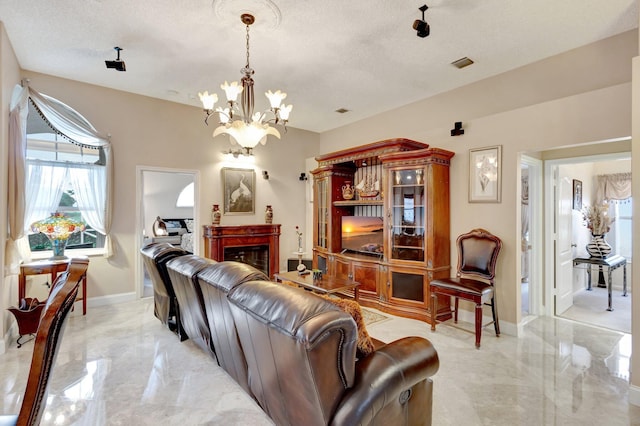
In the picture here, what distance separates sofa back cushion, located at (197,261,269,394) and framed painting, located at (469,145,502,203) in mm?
3083

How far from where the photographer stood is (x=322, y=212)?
218 inches

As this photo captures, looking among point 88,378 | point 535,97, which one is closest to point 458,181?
point 535,97

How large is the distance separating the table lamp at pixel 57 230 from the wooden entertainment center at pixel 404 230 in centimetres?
372

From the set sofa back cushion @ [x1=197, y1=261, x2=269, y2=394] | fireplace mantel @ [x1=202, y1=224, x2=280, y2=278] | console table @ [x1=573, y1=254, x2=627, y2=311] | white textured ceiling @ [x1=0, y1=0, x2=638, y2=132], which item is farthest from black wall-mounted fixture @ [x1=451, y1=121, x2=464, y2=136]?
fireplace mantel @ [x1=202, y1=224, x2=280, y2=278]

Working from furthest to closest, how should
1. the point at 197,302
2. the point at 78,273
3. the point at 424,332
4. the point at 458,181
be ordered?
1. the point at 458,181
2. the point at 424,332
3. the point at 197,302
4. the point at 78,273

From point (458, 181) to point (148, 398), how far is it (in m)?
4.05

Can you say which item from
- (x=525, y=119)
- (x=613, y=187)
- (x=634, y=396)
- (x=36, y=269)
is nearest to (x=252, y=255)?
(x=36, y=269)

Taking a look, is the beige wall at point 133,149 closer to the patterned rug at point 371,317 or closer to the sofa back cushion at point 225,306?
the patterned rug at point 371,317

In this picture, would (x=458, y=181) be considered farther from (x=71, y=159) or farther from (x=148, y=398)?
(x=71, y=159)

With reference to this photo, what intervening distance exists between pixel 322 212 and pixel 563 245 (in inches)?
140

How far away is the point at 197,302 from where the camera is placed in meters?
2.57

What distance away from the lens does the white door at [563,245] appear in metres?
4.25

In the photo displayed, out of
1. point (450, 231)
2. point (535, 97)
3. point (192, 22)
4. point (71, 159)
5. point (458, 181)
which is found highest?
point (192, 22)

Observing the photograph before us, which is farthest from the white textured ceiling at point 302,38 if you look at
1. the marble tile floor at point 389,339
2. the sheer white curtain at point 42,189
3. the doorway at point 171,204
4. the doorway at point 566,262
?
the doorway at point 171,204
